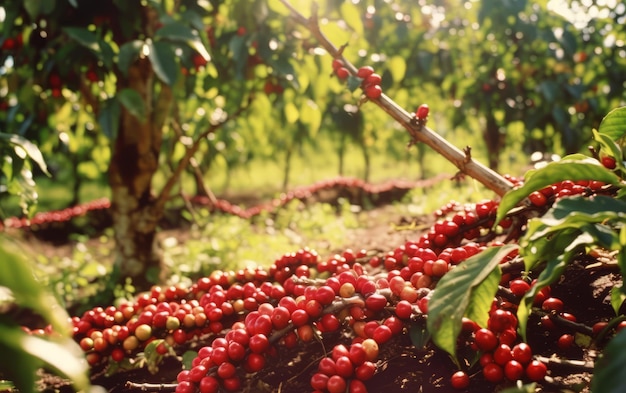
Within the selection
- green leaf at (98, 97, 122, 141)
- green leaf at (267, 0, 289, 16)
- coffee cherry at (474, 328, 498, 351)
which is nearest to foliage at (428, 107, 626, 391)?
coffee cherry at (474, 328, 498, 351)

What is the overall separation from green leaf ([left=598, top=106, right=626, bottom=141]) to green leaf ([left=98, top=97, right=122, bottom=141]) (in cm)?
174

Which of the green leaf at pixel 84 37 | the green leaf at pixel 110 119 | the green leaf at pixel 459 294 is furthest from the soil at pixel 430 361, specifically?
the green leaf at pixel 84 37

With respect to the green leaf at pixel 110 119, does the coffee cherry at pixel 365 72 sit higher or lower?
higher

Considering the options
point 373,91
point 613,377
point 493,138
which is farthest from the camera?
point 493,138

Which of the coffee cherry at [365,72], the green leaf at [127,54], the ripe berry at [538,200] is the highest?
the green leaf at [127,54]

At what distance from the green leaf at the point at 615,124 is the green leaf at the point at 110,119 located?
5.69 ft

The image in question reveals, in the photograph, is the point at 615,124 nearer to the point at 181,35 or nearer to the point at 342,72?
the point at 342,72

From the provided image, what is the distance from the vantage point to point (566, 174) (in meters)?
0.87

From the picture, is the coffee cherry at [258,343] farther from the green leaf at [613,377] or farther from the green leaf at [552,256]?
the green leaf at [613,377]

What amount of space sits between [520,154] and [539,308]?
294 inches

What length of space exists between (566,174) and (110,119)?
1.81 metres

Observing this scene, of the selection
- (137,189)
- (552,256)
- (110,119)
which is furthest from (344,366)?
(137,189)

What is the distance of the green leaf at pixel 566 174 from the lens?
2.80 feet

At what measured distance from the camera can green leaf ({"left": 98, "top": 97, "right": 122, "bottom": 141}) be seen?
2.05 m
